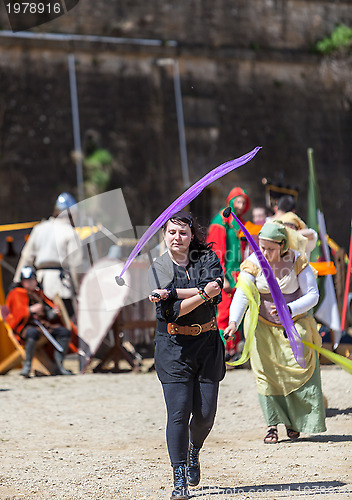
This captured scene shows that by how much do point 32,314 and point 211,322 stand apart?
16.1 feet

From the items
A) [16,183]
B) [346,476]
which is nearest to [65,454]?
[346,476]

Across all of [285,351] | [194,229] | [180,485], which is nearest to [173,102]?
[285,351]

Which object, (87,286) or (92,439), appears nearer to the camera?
(92,439)

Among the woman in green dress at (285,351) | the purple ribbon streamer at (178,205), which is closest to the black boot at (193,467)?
the purple ribbon streamer at (178,205)

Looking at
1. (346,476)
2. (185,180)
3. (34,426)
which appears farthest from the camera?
(185,180)

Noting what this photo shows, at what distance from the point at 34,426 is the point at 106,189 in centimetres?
1292

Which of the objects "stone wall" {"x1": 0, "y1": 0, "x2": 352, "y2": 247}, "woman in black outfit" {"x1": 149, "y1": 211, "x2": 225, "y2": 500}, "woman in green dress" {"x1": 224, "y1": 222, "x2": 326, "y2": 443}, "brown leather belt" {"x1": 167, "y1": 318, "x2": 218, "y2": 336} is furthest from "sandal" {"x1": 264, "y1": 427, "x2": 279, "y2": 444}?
"stone wall" {"x1": 0, "y1": 0, "x2": 352, "y2": 247}

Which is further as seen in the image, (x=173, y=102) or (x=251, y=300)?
(x=173, y=102)

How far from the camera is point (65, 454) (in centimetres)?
561

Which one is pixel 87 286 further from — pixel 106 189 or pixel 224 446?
pixel 106 189

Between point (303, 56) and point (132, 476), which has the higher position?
point (132, 476)

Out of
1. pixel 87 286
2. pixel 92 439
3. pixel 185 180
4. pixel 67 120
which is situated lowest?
pixel 185 180

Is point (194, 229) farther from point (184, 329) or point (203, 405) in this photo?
point (203, 405)

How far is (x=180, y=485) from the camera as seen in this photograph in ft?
14.3
